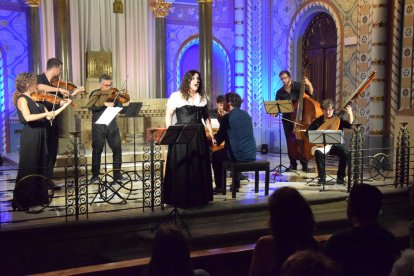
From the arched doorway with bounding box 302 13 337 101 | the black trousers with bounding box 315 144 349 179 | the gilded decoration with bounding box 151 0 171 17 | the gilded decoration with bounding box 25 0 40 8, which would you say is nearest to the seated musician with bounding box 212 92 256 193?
the black trousers with bounding box 315 144 349 179

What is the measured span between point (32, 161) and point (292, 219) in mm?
4114

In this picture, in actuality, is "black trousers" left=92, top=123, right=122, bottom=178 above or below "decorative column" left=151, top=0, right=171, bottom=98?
below

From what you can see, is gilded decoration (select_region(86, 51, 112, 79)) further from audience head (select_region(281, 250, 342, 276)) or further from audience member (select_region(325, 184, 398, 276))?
audience head (select_region(281, 250, 342, 276))

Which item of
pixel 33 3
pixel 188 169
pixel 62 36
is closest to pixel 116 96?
pixel 188 169

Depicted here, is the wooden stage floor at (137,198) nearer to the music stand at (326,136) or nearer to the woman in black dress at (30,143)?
the woman in black dress at (30,143)

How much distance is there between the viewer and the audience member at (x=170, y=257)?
2107 millimetres

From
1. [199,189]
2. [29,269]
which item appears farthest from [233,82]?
[29,269]

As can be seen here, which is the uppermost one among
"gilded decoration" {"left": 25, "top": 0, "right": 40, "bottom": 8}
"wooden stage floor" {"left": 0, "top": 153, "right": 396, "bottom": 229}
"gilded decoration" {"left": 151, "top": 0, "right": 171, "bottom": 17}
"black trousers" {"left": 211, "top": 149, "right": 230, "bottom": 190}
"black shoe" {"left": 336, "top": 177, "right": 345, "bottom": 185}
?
"gilded decoration" {"left": 151, "top": 0, "right": 171, "bottom": 17}

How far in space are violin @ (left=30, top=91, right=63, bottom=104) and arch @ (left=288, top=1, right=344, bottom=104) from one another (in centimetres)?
634

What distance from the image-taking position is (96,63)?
11.6 metres

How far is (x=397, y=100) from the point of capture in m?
9.16

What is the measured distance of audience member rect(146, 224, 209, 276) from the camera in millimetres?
2107

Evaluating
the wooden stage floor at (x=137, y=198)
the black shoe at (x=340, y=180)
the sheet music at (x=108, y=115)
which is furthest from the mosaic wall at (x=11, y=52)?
the black shoe at (x=340, y=180)

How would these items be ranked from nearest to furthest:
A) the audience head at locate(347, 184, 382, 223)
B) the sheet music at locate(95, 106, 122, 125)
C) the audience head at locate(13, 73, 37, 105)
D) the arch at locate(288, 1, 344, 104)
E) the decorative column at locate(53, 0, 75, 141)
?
the audience head at locate(347, 184, 382, 223), the audience head at locate(13, 73, 37, 105), the sheet music at locate(95, 106, 122, 125), the decorative column at locate(53, 0, 75, 141), the arch at locate(288, 1, 344, 104)
